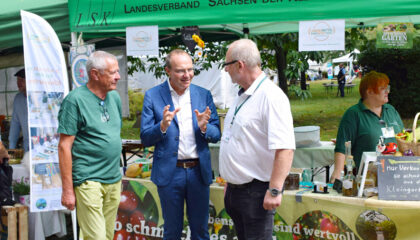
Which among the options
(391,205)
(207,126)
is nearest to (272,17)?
(207,126)

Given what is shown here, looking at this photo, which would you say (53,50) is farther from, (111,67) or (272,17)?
(272,17)

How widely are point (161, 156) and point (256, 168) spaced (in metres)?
0.82

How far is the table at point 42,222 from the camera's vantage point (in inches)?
161

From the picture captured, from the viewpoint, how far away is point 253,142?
2.36m

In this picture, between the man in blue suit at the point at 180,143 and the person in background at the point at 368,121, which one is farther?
the person in background at the point at 368,121

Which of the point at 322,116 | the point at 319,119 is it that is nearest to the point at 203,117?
the point at 319,119

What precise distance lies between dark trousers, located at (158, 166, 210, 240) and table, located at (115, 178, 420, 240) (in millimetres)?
582

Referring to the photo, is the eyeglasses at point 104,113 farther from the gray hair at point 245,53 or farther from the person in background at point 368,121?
the person in background at point 368,121

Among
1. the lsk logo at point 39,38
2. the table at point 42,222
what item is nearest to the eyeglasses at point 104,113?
the lsk logo at point 39,38

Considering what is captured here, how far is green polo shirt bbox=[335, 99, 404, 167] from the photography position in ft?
11.0

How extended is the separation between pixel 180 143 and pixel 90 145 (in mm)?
575

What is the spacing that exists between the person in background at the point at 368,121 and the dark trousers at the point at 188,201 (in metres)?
1.09

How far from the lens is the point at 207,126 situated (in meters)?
2.98

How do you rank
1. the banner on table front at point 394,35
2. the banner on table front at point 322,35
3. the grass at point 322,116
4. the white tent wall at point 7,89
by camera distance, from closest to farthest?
the banner on table front at point 322,35
the banner on table front at point 394,35
the white tent wall at point 7,89
the grass at point 322,116
